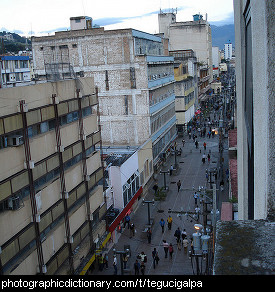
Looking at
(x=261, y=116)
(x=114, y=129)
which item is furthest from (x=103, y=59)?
(x=261, y=116)

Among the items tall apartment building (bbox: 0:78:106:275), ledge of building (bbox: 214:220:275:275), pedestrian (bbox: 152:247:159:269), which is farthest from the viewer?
pedestrian (bbox: 152:247:159:269)

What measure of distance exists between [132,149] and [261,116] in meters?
29.7

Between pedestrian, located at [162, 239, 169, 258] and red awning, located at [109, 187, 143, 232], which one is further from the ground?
red awning, located at [109, 187, 143, 232]

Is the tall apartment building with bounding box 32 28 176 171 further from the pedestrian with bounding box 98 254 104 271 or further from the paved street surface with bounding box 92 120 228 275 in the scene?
the pedestrian with bounding box 98 254 104 271

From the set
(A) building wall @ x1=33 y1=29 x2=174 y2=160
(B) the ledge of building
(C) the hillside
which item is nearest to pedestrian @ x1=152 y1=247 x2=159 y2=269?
(C) the hillside

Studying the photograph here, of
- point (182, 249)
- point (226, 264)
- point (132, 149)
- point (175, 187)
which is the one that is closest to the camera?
point (226, 264)

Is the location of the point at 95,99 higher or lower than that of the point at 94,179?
higher

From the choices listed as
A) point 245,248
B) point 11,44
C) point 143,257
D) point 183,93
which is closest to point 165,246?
point 143,257

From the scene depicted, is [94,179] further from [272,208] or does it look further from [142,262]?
[272,208]

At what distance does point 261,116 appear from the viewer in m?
3.06

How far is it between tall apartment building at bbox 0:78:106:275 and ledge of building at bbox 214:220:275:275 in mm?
11270

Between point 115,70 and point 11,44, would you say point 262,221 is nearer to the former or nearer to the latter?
point 115,70

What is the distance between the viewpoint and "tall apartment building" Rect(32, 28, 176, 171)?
1337 inches

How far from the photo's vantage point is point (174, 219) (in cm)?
2775
